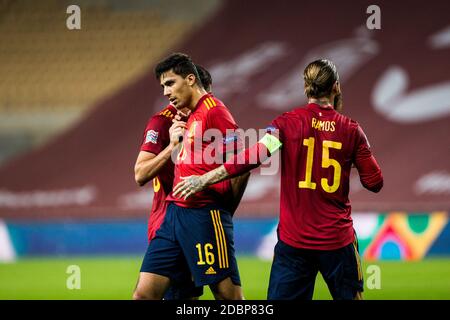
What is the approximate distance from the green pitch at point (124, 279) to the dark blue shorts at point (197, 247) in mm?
2716

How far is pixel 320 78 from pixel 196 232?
45.3 inches

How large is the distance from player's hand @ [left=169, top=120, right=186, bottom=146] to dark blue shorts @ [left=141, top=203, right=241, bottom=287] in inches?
16.3

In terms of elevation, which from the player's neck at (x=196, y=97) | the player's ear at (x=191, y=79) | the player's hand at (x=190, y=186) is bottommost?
the player's hand at (x=190, y=186)

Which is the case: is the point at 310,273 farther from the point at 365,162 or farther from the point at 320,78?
the point at 320,78

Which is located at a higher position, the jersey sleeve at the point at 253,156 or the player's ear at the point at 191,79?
the player's ear at the point at 191,79

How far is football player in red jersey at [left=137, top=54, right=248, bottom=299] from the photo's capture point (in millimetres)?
4848

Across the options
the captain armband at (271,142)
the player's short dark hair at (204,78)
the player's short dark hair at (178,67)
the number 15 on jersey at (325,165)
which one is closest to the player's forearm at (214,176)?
the captain armband at (271,142)

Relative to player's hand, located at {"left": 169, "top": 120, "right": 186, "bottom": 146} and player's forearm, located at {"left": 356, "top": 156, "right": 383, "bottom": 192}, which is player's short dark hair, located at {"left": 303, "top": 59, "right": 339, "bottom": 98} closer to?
player's forearm, located at {"left": 356, "top": 156, "right": 383, "bottom": 192}

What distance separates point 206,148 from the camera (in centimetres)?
489

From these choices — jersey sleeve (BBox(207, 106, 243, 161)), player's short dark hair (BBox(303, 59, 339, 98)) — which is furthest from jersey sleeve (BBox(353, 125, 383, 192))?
jersey sleeve (BBox(207, 106, 243, 161))

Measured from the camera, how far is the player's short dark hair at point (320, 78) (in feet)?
14.7

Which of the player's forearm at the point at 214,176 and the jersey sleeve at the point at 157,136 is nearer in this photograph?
the player's forearm at the point at 214,176

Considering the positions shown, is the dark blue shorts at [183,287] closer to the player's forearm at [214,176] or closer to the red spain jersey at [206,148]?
the red spain jersey at [206,148]

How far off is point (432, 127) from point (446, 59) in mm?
1169
